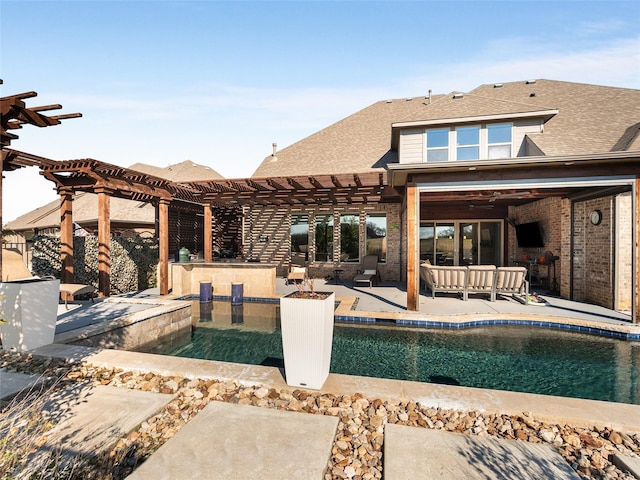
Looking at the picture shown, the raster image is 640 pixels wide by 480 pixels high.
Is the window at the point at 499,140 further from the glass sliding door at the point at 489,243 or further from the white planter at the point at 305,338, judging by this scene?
the white planter at the point at 305,338

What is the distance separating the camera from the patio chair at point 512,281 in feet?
27.9

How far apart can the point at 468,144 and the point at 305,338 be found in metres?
10.9

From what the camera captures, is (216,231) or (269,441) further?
(216,231)

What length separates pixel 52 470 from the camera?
222cm

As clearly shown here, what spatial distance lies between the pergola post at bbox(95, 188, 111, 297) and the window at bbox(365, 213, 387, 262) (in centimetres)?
951

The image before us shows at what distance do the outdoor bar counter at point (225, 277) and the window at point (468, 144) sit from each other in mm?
7932

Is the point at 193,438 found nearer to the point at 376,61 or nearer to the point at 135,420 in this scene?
the point at 135,420

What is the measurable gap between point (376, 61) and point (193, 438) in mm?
11553

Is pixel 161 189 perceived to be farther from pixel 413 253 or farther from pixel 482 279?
pixel 482 279

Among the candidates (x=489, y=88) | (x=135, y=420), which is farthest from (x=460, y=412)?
(x=489, y=88)

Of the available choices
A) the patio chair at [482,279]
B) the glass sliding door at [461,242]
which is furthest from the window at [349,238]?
the patio chair at [482,279]

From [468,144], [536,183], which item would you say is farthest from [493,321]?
[468,144]

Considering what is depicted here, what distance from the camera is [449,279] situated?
355 inches

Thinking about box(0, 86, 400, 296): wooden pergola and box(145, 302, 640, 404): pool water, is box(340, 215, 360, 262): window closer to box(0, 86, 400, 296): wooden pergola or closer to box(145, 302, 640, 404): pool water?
box(0, 86, 400, 296): wooden pergola
